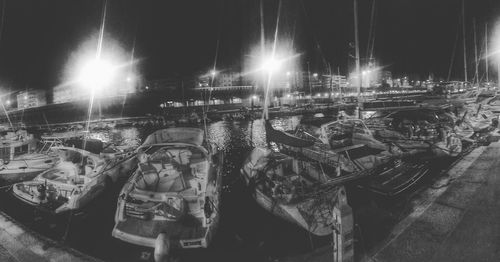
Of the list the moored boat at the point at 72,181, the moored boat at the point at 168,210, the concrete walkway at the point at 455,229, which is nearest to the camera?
the concrete walkway at the point at 455,229

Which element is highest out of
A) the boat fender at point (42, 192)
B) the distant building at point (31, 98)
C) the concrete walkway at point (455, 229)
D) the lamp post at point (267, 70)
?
the distant building at point (31, 98)

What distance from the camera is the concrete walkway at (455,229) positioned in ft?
12.2

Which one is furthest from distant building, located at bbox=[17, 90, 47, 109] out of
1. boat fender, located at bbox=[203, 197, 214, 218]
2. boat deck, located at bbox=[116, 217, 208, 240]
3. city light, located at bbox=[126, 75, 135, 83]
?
boat fender, located at bbox=[203, 197, 214, 218]

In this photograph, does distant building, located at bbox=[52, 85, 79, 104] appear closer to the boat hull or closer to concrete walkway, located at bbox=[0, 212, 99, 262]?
the boat hull

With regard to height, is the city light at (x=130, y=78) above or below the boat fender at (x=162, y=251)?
above

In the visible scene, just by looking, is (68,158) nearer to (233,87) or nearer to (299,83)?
(233,87)

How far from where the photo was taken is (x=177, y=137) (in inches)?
355

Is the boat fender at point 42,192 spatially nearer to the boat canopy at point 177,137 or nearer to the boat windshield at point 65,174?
the boat windshield at point 65,174

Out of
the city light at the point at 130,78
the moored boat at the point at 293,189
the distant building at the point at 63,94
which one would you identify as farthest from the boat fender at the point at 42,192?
the city light at the point at 130,78

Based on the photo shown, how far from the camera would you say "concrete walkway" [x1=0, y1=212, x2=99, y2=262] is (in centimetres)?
487

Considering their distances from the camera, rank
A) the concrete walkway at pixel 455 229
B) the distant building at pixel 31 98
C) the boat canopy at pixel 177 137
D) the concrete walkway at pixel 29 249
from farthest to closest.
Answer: the distant building at pixel 31 98 → the boat canopy at pixel 177 137 → the concrete walkway at pixel 29 249 → the concrete walkway at pixel 455 229

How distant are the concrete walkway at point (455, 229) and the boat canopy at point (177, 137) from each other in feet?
20.0

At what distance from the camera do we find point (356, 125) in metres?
12.2

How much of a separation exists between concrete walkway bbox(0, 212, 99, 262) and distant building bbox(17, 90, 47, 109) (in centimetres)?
12586
